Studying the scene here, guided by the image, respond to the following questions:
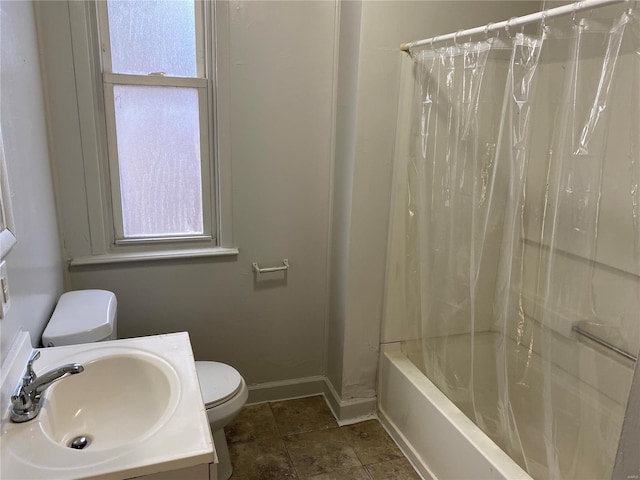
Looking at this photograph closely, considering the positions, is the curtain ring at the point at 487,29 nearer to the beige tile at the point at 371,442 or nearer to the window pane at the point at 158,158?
the window pane at the point at 158,158

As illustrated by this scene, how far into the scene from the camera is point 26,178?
151 cm

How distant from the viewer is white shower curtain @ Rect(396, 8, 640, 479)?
141 cm

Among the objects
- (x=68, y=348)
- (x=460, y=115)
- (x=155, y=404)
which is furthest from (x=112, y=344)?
(x=460, y=115)

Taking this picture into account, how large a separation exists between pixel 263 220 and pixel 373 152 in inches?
24.6

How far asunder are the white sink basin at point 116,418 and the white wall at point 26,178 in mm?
199

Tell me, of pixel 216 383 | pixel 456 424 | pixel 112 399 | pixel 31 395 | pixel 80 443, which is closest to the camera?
pixel 31 395

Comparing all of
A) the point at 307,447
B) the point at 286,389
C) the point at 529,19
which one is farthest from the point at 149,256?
the point at 529,19

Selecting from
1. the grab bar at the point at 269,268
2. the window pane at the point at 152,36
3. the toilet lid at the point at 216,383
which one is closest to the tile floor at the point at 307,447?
the toilet lid at the point at 216,383

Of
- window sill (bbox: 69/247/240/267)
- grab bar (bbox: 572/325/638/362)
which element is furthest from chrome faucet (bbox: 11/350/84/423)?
grab bar (bbox: 572/325/638/362)

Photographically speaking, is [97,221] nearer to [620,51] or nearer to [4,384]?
[4,384]

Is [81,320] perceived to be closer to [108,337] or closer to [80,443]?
[108,337]

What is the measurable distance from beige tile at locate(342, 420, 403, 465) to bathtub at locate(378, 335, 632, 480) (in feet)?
0.16

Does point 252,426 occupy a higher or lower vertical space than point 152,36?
lower

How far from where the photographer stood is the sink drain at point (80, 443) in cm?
121
